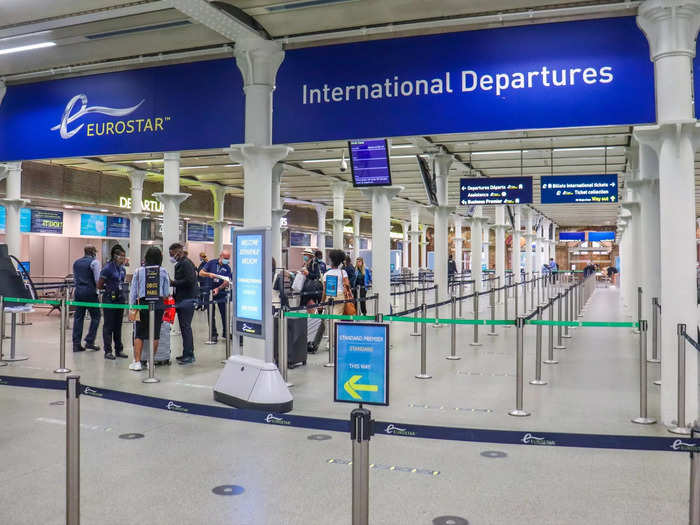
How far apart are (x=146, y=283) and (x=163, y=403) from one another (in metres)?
4.65

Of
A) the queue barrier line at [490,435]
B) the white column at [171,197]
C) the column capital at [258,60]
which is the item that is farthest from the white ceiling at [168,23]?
the queue barrier line at [490,435]

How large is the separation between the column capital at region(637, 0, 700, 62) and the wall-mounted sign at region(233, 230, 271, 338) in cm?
411

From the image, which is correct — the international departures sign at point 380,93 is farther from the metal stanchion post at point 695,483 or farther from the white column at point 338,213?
the white column at point 338,213

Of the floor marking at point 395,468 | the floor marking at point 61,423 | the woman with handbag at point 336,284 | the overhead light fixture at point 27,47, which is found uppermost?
the overhead light fixture at point 27,47

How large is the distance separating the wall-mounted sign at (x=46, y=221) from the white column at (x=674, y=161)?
18.3 metres

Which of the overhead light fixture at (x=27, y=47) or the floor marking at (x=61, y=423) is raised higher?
the overhead light fixture at (x=27, y=47)

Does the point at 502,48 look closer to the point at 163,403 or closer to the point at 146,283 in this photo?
the point at 163,403

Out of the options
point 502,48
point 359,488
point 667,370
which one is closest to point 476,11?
point 502,48

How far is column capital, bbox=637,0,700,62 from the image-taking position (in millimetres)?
5520

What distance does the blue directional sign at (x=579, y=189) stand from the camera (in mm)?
14945

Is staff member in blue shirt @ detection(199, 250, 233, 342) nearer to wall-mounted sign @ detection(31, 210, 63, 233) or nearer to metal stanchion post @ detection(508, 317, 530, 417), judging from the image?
metal stanchion post @ detection(508, 317, 530, 417)

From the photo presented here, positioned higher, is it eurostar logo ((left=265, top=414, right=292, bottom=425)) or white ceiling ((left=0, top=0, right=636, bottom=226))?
white ceiling ((left=0, top=0, right=636, bottom=226))

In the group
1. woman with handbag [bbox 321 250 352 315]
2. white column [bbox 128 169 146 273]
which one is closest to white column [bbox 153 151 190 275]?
woman with handbag [bbox 321 250 352 315]

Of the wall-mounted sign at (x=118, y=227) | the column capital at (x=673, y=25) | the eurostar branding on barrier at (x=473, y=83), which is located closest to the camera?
the column capital at (x=673, y=25)
